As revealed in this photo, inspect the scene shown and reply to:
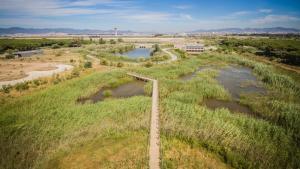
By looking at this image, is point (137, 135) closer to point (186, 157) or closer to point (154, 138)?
point (154, 138)

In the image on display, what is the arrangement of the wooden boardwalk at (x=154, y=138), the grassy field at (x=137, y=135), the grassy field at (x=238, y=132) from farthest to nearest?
the grassy field at (x=238, y=132), the grassy field at (x=137, y=135), the wooden boardwalk at (x=154, y=138)

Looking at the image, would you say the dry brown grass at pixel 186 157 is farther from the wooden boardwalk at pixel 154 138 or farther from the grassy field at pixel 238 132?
the wooden boardwalk at pixel 154 138

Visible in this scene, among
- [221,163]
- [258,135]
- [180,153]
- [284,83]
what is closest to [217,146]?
[221,163]

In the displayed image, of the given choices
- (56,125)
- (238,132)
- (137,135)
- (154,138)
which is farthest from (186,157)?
(56,125)

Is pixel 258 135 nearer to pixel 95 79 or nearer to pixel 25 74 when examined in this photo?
pixel 95 79

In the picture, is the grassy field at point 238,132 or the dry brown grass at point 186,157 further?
the grassy field at point 238,132

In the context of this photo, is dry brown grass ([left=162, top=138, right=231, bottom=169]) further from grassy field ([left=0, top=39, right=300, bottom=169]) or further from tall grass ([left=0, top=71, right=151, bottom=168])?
tall grass ([left=0, top=71, right=151, bottom=168])

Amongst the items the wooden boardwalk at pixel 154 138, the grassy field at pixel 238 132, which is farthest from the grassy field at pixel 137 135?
the wooden boardwalk at pixel 154 138

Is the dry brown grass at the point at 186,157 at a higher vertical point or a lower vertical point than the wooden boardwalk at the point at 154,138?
lower
